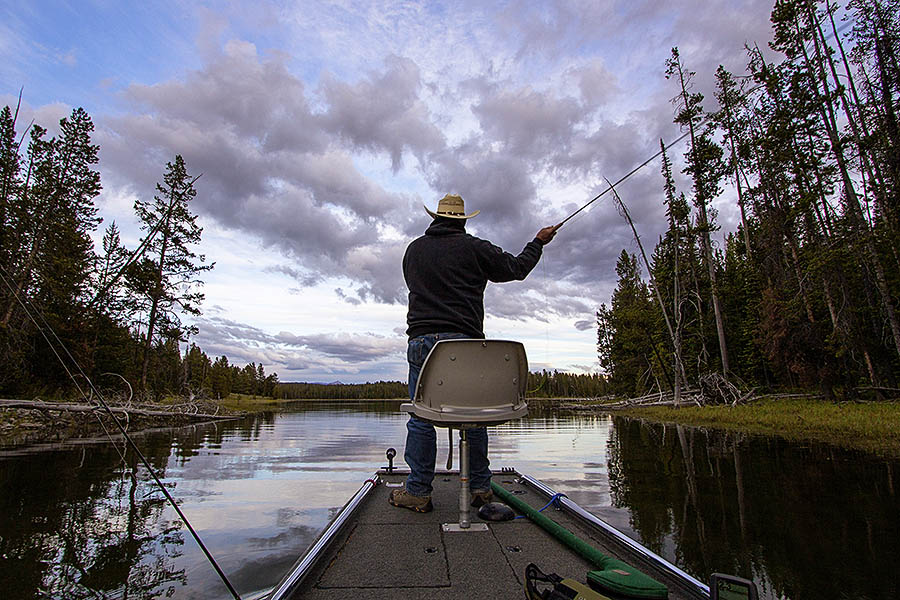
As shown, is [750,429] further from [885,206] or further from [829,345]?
[885,206]

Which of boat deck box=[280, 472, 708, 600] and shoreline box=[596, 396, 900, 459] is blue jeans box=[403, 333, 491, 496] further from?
shoreline box=[596, 396, 900, 459]

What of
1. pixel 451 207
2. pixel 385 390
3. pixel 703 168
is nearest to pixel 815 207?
pixel 703 168

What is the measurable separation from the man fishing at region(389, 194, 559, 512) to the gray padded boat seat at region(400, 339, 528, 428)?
62cm

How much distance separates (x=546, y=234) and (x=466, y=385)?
1527 millimetres

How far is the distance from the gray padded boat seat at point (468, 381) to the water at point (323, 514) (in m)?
1.01

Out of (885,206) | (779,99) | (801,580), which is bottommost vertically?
(801,580)

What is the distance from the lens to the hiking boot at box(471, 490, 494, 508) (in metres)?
3.69

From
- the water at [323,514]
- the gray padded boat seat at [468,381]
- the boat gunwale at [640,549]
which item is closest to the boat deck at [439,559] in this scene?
the boat gunwale at [640,549]

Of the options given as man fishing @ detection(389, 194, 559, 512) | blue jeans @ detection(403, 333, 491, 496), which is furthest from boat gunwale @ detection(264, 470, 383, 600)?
man fishing @ detection(389, 194, 559, 512)

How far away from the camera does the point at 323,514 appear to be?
506 cm

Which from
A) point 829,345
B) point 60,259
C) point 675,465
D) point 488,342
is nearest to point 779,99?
point 829,345

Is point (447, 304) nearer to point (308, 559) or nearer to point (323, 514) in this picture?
point (308, 559)

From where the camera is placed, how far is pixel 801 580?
3.04 m

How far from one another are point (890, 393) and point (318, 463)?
2016 centimetres
